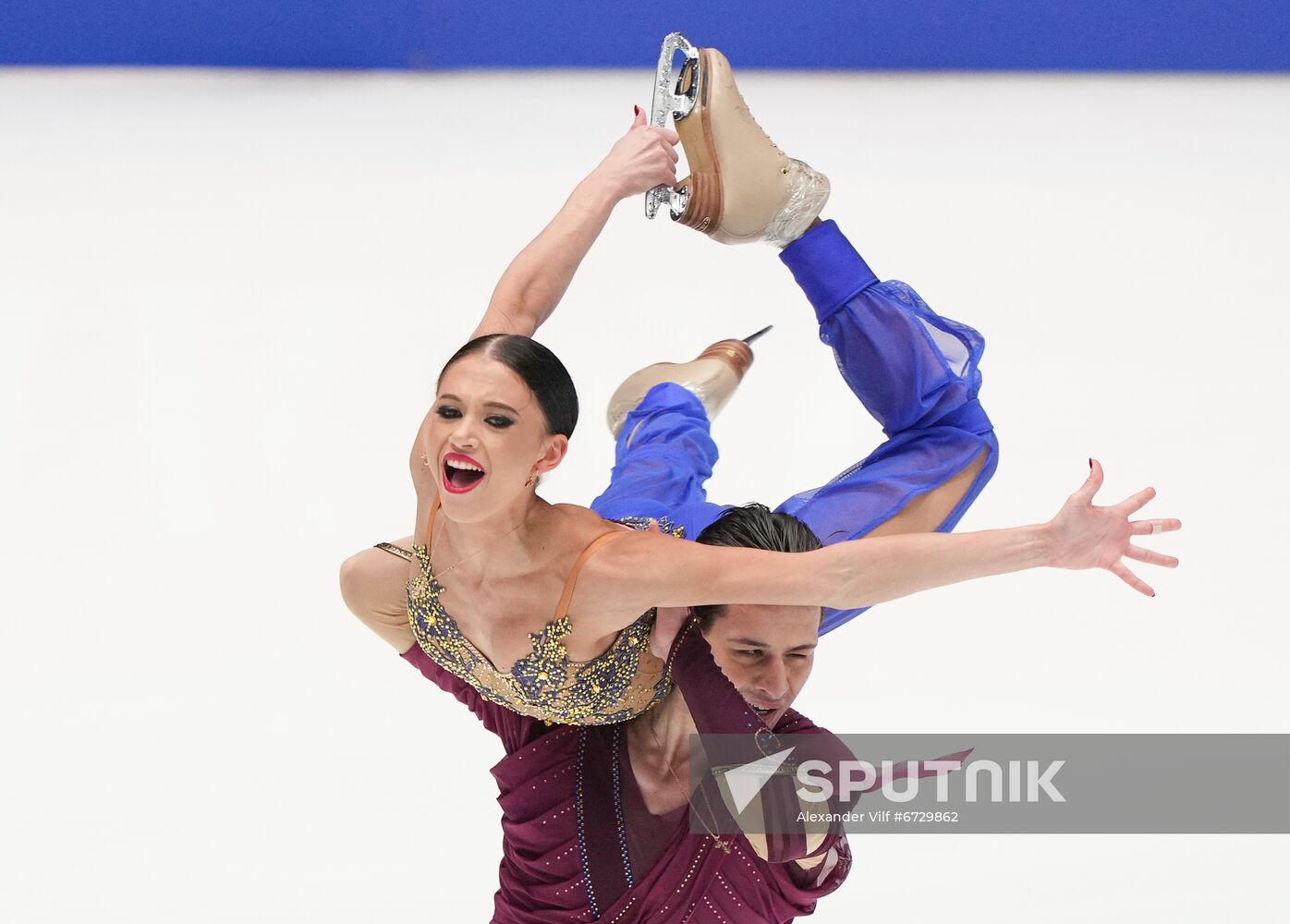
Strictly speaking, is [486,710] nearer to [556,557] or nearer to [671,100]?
[556,557]

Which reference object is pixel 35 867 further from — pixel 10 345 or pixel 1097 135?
pixel 1097 135

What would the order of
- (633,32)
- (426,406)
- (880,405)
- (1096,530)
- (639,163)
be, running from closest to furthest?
(1096,530) → (639,163) → (880,405) → (426,406) → (633,32)

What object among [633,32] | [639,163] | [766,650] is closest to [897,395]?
[639,163]

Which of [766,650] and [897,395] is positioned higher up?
→ [897,395]

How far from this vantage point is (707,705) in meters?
2.51

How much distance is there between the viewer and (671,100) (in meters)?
3.23

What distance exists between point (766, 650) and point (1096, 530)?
570mm

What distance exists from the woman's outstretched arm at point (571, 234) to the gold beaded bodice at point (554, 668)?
0.46 meters

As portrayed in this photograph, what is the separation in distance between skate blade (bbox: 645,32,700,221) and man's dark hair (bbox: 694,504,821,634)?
29.6 inches

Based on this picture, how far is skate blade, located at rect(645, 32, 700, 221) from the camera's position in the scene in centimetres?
318

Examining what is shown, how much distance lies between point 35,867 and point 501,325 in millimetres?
1547

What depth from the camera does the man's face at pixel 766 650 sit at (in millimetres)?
2529

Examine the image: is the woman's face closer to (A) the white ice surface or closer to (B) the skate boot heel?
(A) the white ice surface

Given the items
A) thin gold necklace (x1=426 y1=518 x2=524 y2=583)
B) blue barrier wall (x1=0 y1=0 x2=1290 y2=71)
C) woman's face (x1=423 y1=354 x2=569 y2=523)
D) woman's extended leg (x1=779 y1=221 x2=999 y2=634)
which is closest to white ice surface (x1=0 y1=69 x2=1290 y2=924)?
blue barrier wall (x1=0 y1=0 x2=1290 y2=71)
